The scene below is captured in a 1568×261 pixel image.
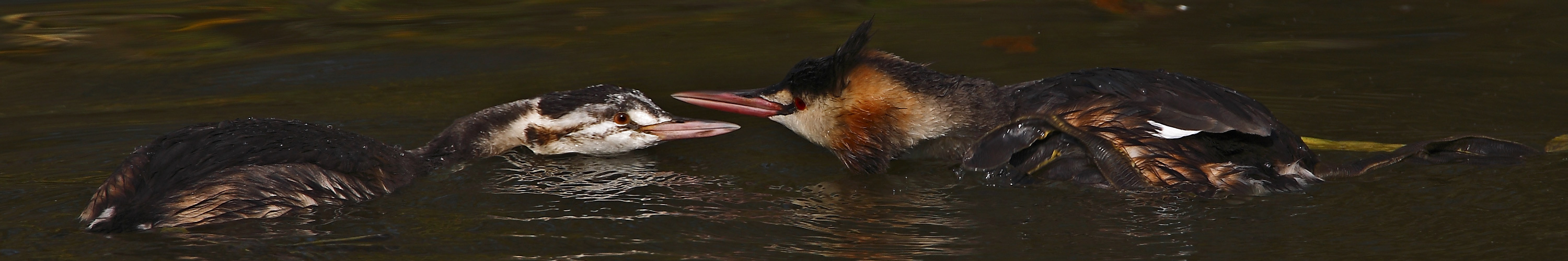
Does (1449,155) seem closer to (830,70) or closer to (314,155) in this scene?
(830,70)

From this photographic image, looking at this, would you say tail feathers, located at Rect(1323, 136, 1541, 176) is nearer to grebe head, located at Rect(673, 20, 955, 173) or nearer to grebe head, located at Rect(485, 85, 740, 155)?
grebe head, located at Rect(673, 20, 955, 173)

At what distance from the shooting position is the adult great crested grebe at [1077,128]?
4.80m

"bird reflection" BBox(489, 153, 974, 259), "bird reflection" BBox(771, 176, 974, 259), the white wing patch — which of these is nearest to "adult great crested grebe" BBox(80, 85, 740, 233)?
"bird reflection" BBox(489, 153, 974, 259)

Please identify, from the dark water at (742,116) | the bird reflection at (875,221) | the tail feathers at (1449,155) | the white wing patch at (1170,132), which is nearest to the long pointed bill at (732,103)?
the dark water at (742,116)

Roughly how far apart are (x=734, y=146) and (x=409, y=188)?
1.36m

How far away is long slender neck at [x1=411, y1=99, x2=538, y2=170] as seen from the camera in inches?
228

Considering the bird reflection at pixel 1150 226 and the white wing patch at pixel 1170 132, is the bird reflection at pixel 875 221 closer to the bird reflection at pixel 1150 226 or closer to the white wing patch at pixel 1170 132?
the bird reflection at pixel 1150 226

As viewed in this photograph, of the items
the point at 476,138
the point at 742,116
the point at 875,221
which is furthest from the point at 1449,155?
the point at 476,138

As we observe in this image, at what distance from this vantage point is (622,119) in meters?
6.09

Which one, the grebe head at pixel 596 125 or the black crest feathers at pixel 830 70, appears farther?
the grebe head at pixel 596 125

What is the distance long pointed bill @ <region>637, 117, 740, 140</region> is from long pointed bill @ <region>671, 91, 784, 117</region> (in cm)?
8

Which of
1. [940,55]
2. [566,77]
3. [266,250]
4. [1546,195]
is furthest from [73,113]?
[1546,195]

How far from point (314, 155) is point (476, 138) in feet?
2.94

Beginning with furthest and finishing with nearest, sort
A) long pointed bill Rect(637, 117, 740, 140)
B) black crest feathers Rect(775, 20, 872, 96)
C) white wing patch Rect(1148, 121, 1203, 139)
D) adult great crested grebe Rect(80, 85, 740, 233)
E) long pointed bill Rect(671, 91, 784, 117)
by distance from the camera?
long pointed bill Rect(637, 117, 740, 140), long pointed bill Rect(671, 91, 784, 117), black crest feathers Rect(775, 20, 872, 96), white wing patch Rect(1148, 121, 1203, 139), adult great crested grebe Rect(80, 85, 740, 233)
